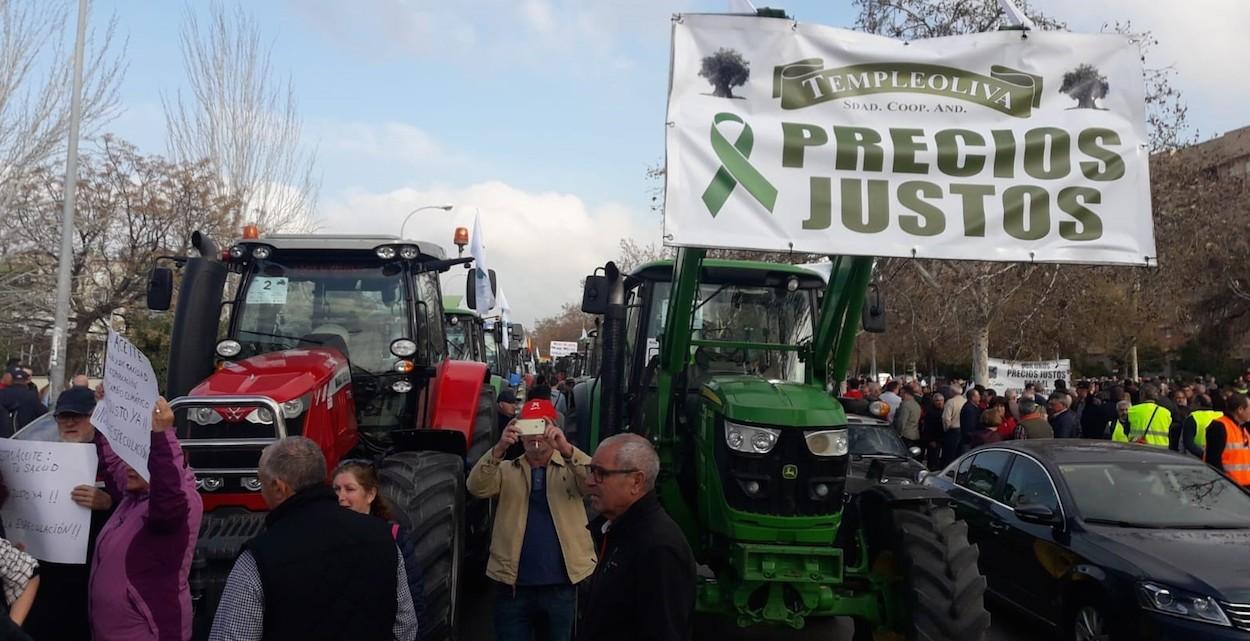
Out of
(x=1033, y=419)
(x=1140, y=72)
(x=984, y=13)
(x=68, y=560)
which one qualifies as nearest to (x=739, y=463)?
(x=1140, y=72)

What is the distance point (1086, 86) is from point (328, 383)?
183 inches

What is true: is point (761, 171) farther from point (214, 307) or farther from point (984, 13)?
point (984, 13)

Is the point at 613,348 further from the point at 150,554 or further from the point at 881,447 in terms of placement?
the point at 881,447

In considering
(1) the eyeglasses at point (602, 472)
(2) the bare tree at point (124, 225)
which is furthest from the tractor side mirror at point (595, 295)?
(2) the bare tree at point (124, 225)

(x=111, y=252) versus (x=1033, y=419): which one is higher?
(x=111, y=252)

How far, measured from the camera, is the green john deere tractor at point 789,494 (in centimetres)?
532

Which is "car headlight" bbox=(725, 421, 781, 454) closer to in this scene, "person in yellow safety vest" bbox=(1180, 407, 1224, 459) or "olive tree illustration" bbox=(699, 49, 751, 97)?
"olive tree illustration" bbox=(699, 49, 751, 97)

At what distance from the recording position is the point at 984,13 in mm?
22047

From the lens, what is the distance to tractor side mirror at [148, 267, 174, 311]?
21.0ft

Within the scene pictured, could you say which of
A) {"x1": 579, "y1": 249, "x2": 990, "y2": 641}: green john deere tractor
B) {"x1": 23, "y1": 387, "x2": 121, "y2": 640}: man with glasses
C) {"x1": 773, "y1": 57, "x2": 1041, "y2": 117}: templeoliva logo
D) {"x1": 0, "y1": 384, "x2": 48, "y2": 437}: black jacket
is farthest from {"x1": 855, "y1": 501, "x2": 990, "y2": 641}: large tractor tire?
{"x1": 0, "y1": 384, "x2": 48, "y2": 437}: black jacket

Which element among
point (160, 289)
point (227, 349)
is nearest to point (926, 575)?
point (227, 349)

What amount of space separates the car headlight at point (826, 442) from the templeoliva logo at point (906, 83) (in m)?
1.88

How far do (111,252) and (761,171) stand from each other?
23412mm

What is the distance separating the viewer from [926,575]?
17.5 feet
